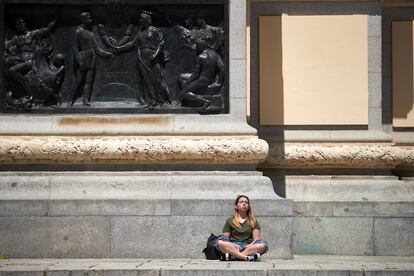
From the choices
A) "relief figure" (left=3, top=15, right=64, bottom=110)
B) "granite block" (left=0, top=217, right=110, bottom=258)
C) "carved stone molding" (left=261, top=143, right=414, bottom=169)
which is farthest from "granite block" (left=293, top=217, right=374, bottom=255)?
"relief figure" (left=3, top=15, right=64, bottom=110)

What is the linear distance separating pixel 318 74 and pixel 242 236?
385 centimetres

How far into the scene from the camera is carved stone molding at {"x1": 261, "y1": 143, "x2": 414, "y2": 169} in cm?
1789

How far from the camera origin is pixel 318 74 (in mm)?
18219

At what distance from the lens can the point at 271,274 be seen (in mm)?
13914

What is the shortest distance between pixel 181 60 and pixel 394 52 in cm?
400

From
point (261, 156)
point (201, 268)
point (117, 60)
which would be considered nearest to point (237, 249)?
point (201, 268)

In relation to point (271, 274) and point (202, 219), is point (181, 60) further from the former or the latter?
point (271, 274)

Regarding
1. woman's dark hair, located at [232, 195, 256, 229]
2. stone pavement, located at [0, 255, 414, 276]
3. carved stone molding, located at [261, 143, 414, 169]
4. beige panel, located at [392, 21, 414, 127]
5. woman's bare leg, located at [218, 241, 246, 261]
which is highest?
beige panel, located at [392, 21, 414, 127]

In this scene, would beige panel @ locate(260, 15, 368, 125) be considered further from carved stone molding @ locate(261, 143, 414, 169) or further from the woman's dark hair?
the woman's dark hair

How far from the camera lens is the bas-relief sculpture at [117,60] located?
17.2 meters

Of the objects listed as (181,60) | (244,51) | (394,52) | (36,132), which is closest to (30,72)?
(36,132)

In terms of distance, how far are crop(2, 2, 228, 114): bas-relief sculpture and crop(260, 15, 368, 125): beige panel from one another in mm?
→ 1425

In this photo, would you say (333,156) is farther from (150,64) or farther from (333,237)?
(150,64)

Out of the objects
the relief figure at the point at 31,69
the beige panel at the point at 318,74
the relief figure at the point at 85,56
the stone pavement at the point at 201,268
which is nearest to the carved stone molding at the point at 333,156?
the beige panel at the point at 318,74
